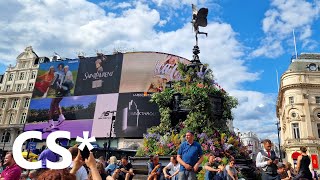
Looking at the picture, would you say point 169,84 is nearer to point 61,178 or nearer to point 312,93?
point 61,178

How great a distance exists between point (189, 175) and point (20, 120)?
61.3 meters

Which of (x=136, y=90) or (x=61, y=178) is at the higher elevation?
(x=136, y=90)

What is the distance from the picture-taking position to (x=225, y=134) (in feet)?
31.6

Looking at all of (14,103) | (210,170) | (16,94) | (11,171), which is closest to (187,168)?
(210,170)

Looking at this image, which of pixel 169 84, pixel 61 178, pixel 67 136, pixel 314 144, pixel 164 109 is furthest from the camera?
pixel 314 144

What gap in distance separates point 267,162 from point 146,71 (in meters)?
39.7

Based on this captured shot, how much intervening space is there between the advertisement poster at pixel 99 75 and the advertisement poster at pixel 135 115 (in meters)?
3.33

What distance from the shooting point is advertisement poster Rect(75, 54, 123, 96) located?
46375 mm

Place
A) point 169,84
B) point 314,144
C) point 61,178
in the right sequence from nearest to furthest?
point 61,178, point 169,84, point 314,144

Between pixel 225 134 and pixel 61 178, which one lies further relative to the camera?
pixel 225 134

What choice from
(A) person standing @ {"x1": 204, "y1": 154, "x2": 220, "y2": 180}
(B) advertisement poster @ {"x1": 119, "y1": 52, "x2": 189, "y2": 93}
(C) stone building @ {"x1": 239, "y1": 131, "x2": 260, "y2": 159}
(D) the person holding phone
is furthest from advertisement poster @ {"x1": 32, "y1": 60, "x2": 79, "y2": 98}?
(A) person standing @ {"x1": 204, "y1": 154, "x2": 220, "y2": 180}

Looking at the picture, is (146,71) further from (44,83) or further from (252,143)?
(252,143)

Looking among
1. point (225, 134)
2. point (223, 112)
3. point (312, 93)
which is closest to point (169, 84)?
point (223, 112)

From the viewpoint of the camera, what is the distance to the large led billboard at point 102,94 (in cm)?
4306
